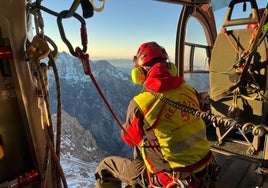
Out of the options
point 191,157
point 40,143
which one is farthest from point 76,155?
point 40,143

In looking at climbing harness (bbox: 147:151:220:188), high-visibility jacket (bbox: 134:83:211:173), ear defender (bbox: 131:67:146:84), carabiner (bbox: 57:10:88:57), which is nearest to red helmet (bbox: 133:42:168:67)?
ear defender (bbox: 131:67:146:84)

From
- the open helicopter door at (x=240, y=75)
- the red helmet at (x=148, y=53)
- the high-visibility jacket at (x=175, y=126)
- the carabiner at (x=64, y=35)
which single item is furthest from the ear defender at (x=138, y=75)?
the open helicopter door at (x=240, y=75)

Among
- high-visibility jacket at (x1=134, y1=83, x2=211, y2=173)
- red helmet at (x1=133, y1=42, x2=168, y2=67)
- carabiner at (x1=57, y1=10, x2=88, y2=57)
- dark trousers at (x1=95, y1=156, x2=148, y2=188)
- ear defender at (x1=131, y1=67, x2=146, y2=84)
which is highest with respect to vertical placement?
carabiner at (x1=57, y1=10, x2=88, y2=57)

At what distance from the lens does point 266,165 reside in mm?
2488

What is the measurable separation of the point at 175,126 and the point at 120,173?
0.65 m

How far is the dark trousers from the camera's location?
1.97 metres

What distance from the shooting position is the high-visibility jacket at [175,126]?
5.33ft

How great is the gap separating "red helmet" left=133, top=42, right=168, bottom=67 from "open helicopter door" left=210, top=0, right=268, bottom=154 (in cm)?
111

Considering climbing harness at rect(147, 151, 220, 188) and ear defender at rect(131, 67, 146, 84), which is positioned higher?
ear defender at rect(131, 67, 146, 84)

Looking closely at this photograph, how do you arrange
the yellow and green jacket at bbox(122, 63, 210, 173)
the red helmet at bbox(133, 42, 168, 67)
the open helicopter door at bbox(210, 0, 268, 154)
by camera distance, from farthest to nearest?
1. the open helicopter door at bbox(210, 0, 268, 154)
2. the red helmet at bbox(133, 42, 168, 67)
3. the yellow and green jacket at bbox(122, 63, 210, 173)

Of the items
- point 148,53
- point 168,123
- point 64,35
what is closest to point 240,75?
point 148,53

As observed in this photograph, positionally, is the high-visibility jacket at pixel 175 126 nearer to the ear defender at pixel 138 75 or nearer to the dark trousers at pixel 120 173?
the ear defender at pixel 138 75

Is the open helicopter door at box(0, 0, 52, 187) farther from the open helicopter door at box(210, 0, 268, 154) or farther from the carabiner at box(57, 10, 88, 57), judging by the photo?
the open helicopter door at box(210, 0, 268, 154)

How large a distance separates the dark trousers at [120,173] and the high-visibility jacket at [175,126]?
33cm
